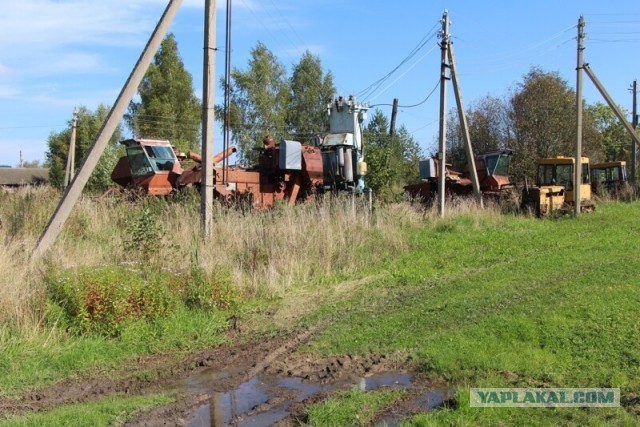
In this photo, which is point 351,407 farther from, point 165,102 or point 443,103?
point 165,102

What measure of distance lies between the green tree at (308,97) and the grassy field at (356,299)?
34.9m

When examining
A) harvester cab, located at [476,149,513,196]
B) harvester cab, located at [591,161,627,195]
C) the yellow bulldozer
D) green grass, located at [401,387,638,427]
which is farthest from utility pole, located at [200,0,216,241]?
harvester cab, located at [591,161,627,195]

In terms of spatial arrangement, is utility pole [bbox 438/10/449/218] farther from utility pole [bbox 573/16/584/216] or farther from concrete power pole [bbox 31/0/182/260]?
concrete power pole [bbox 31/0/182/260]

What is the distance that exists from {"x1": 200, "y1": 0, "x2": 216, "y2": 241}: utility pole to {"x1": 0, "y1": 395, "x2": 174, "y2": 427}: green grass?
17.8 feet

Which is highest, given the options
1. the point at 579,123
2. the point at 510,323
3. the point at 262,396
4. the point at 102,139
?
the point at 579,123

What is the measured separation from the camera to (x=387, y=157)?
2302 cm

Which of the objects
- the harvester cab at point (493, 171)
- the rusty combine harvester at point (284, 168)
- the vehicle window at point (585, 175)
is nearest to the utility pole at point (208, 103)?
the rusty combine harvester at point (284, 168)

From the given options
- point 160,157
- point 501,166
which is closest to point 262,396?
point 160,157

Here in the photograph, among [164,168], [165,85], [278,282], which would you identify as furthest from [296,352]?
[165,85]

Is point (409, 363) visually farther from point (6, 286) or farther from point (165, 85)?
point (165, 85)

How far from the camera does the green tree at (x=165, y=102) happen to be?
42938 mm

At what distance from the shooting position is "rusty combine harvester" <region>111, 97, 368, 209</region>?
62.7 ft

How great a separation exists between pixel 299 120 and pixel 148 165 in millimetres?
29342

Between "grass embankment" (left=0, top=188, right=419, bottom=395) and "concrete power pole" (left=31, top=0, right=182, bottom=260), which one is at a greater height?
"concrete power pole" (left=31, top=0, right=182, bottom=260)
